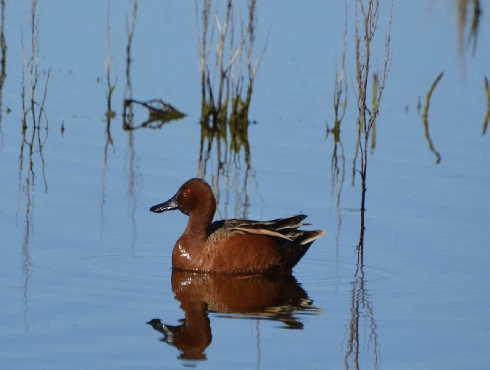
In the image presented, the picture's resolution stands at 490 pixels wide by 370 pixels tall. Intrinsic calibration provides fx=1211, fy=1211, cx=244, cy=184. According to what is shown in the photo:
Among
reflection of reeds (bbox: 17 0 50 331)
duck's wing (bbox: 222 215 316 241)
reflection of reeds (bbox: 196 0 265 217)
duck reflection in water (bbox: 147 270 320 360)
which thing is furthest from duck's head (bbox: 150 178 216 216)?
reflection of reeds (bbox: 196 0 265 217)

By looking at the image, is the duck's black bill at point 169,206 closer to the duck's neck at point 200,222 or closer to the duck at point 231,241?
the duck at point 231,241

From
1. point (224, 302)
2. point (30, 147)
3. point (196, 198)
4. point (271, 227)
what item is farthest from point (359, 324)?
point (30, 147)

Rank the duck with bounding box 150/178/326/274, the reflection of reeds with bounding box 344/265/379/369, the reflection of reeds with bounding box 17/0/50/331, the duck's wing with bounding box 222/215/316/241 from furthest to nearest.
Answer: the reflection of reeds with bounding box 17/0/50/331 < the duck's wing with bounding box 222/215/316/241 < the duck with bounding box 150/178/326/274 < the reflection of reeds with bounding box 344/265/379/369

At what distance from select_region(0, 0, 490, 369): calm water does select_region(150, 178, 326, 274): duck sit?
0.56 feet

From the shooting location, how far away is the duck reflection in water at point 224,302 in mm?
7043

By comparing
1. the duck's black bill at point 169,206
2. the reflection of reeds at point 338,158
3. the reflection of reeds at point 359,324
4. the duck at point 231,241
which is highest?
the reflection of reeds at point 338,158

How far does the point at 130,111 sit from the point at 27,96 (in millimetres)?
1241

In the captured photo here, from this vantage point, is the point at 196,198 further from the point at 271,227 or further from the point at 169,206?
the point at 271,227

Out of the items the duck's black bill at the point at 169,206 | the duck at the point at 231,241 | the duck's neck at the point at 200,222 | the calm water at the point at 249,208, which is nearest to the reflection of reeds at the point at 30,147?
the calm water at the point at 249,208

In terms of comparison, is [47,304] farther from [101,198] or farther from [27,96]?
[27,96]

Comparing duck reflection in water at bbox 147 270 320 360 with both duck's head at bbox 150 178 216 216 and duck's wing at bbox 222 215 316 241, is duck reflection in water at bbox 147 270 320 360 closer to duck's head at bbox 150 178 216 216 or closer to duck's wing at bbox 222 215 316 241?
duck's wing at bbox 222 215 316 241

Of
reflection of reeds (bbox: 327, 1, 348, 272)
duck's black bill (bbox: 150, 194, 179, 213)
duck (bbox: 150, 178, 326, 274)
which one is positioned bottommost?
duck (bbox: 150, 178, 326, 274)

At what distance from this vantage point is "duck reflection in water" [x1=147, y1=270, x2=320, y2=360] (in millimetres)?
7043

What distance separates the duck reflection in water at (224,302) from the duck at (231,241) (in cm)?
8
